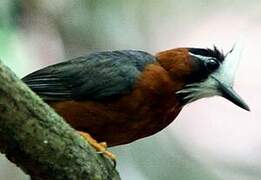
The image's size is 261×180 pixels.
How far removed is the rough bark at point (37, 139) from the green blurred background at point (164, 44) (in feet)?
5.89

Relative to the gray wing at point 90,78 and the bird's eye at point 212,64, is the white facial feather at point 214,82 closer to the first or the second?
the bird's eye at point 212,64

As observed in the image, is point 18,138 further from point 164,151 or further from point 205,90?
point 164,151

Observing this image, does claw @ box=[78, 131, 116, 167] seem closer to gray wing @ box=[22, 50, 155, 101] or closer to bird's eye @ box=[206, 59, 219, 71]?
gray wing @ box=[22, 50, 155, 101]

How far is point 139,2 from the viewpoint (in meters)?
6.35

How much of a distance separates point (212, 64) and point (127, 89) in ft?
1.30

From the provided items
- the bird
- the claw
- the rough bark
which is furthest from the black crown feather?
the rough bark

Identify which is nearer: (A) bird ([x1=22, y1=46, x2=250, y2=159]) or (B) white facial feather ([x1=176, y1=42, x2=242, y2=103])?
(A) bird ([x1=22, y1=46, x2=250, y2=159])

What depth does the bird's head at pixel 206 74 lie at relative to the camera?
4.25 meters

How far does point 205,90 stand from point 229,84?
0.11 meters

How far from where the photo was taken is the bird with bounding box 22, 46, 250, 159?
13.5 feet

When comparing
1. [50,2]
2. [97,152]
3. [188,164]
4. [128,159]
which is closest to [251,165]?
[188,164]

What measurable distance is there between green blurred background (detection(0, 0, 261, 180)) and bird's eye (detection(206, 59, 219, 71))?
→ 1205mm

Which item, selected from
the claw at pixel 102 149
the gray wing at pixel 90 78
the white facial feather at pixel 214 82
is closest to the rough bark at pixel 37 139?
the claw at pixel 102 149

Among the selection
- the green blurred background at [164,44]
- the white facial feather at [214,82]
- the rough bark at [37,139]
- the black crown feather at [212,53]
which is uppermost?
the rough bark at [37,139]
